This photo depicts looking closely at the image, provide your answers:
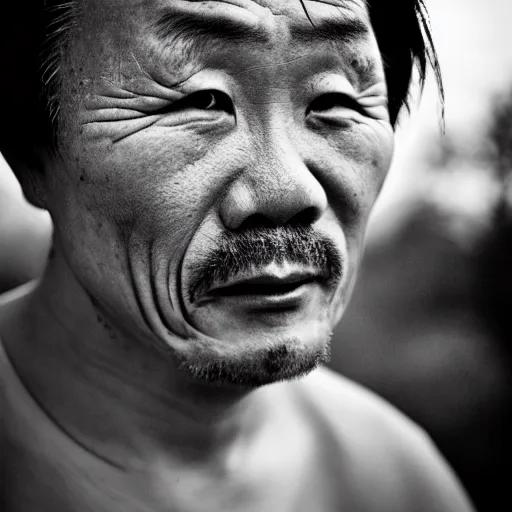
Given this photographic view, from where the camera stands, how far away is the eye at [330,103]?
0.93 m

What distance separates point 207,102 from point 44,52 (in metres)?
0.22

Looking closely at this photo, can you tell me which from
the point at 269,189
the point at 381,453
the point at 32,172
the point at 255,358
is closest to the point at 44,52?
the point at 32,172

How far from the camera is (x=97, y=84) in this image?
0.88 meters

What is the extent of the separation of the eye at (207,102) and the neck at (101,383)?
1.07ft

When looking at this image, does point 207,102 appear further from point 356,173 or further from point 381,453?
point 381,453

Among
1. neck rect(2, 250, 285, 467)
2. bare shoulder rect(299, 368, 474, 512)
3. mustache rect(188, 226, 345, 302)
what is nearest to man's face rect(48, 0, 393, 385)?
mustache rect(188, 226, 345, 302)

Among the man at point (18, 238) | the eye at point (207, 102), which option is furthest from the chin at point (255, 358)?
the man at point (18, 238)

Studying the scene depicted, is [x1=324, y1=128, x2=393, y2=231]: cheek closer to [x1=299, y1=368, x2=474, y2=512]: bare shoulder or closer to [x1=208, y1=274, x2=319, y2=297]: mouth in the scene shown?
[x1=208, y1=274, x2=319, y2=297]: mouth

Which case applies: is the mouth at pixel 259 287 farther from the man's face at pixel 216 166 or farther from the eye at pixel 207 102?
the eye at pixel 207 102

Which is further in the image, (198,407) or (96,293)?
(198,407)

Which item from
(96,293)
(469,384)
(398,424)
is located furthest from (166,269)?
(469,384)

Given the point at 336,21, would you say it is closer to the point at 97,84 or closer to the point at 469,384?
the point at 97,84

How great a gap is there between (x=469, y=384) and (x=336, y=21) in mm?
1767

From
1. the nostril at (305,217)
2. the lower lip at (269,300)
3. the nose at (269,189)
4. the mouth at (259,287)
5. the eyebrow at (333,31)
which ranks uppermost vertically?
the eyebrow at (333,31)
